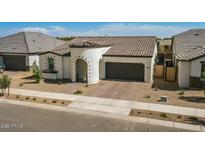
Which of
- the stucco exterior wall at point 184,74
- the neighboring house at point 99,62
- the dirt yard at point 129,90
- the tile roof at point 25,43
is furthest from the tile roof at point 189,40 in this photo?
the tile roof at point 25,43

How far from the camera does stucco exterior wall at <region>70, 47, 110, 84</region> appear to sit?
23219 mm

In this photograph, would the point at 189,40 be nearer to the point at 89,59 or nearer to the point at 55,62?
the point at 89,59

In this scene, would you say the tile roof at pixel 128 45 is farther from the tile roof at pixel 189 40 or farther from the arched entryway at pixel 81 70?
the tile roof at pixel 189 40

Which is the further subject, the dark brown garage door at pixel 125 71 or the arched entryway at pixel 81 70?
the arched entryway at pixel 81 70

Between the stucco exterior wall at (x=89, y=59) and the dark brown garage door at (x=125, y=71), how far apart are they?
2.05 m

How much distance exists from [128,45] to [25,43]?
623 inches

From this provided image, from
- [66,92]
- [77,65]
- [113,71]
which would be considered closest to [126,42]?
[113,71]

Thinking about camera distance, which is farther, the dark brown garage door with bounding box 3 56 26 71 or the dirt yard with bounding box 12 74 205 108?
the dark brown garage door with bounding box 3 56 26 71

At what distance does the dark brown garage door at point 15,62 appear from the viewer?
3201cm

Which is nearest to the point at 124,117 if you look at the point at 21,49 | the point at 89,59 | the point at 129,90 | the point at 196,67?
the point at 129,90

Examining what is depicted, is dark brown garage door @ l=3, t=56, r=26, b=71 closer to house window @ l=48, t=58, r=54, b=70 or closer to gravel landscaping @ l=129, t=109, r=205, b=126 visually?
house window @ l=48, t=58, r=54, b=70

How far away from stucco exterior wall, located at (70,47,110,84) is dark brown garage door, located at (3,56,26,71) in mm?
11256

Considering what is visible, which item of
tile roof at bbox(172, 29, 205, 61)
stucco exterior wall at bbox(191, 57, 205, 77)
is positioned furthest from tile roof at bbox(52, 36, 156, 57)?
stucco exterior wall at bbox(191, 57, 205, 77)

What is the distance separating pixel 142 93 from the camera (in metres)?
19.6
